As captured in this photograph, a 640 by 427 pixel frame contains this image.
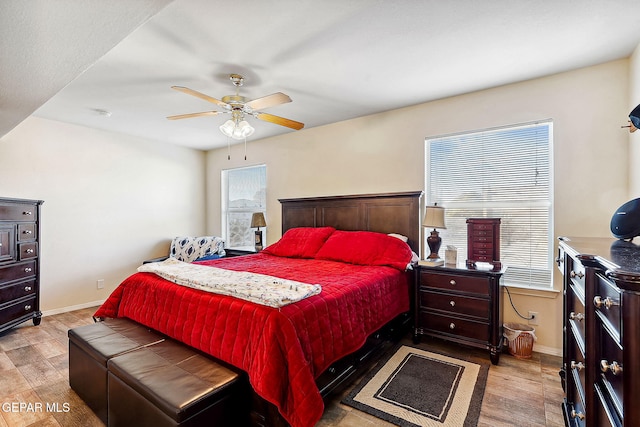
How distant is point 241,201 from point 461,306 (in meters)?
3.85

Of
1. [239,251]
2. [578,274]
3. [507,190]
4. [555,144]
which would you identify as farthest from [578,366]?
[239,251]

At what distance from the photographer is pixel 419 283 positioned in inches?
113

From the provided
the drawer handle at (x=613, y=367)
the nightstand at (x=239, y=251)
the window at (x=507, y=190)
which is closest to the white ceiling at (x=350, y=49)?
the window at (x=507, y=190)

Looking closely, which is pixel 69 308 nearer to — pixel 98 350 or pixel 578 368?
pixel 98 350

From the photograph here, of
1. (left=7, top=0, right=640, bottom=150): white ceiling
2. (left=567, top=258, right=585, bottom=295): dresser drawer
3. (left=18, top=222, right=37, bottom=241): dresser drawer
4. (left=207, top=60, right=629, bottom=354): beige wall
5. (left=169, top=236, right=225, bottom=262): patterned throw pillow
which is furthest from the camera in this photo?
(left=169, top=236, right=225, bottom=262): patterned throw pillow

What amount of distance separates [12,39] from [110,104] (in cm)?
217

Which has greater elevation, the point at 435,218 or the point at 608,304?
the point at 435,218

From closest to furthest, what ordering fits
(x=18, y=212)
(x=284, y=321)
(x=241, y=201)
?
(x=284, y=321) → (x=18, y=212) → (x=241, y=201)

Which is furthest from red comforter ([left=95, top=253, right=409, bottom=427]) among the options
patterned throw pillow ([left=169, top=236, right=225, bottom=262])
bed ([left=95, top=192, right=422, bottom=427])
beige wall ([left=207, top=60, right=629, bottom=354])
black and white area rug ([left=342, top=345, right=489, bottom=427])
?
patterned throw pillow ([left=169, top=236, right=225, bottom=262])

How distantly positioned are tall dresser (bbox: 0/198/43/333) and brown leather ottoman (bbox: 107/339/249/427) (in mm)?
2327

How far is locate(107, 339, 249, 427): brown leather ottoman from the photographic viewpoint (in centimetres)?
141

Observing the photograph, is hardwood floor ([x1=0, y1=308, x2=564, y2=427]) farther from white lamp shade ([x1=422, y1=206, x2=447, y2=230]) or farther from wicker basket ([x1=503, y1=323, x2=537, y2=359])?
white lamp shade ([x1=422, y1=206, x2=447, y2=230])

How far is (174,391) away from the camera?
1.45 m

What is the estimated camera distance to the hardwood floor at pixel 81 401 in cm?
184
